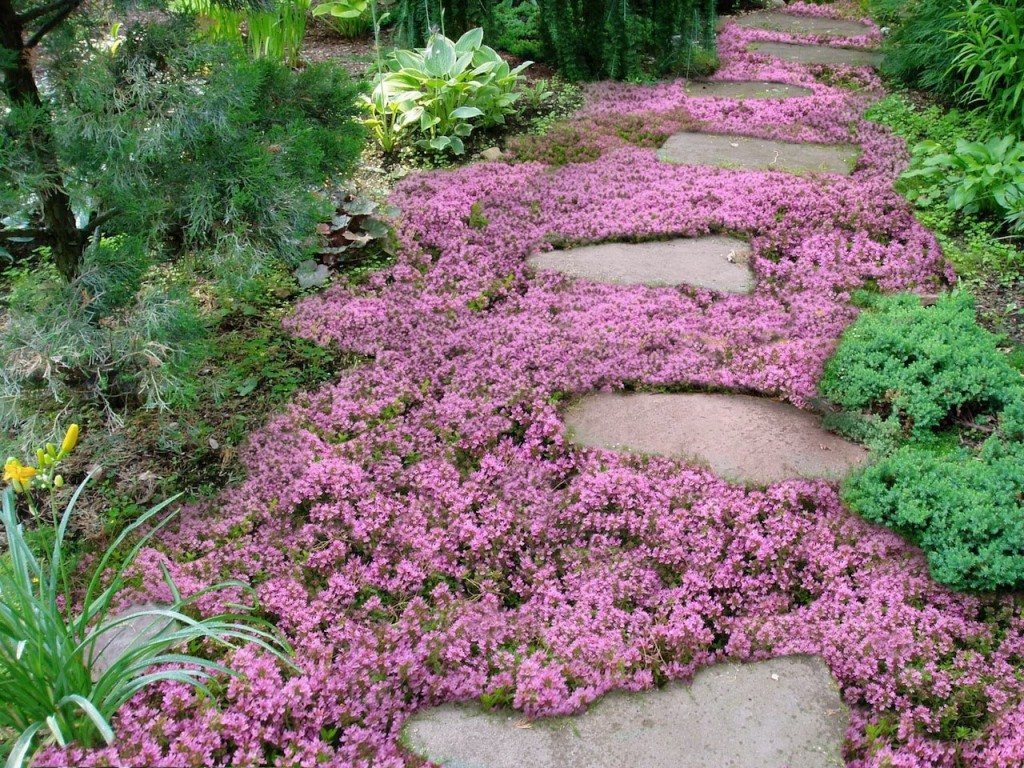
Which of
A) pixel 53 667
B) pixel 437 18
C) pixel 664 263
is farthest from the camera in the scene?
pixel 437 18

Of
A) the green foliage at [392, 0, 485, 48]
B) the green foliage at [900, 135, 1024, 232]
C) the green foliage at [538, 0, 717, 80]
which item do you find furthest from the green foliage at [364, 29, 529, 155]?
the green foliage at [900, 135, 1024, 232]

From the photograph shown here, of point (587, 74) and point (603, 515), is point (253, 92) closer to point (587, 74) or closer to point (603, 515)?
point (603, 515)

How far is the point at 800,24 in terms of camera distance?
9.20 metres

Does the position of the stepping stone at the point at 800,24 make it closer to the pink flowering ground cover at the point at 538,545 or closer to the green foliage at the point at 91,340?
the pink flowering ground cover at the point at 538,545

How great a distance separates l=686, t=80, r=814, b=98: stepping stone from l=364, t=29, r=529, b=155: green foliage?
173 cm

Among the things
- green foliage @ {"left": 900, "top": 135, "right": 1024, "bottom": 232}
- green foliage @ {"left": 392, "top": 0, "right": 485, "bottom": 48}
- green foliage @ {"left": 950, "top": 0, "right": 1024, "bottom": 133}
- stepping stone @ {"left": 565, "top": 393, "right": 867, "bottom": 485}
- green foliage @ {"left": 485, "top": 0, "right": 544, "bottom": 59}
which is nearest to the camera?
stepping stone @ {"left": 565, "top": 393, "right": 867, "bottom": 485}

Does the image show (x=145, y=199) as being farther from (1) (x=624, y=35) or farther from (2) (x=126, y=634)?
(1) (x=624, y=35)

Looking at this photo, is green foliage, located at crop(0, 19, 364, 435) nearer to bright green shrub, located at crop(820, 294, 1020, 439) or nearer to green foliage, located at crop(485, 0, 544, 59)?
bright green shrub, located at crop(820, 294, 1020, 439)

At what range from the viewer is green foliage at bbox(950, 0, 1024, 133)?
5352 mm

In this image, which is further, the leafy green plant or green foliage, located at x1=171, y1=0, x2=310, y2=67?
the leafy green plant

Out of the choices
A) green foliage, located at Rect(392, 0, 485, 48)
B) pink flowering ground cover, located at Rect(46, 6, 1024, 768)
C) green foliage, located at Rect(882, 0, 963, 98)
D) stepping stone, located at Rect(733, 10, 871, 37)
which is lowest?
pink flowering ground cover, located at Rect(46, 6, 1024, 768)

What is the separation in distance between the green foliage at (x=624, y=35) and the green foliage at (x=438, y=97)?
114cm

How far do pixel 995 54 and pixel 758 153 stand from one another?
1712mm

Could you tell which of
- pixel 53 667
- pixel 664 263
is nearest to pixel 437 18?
pixel 664 263
